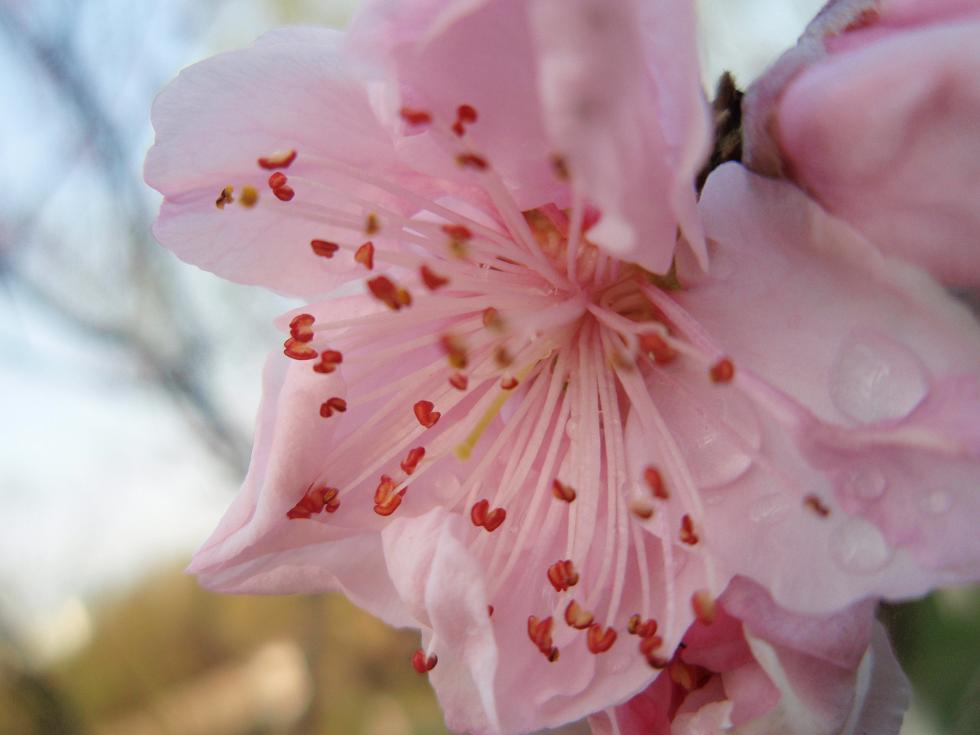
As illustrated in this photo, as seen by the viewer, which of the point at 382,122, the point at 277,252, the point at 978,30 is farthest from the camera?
the point at 277,252

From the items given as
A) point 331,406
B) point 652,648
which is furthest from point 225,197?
point 652,648

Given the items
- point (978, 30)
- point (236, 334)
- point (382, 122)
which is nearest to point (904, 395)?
point (978, 30)

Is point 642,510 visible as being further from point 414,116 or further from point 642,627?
point 414,116

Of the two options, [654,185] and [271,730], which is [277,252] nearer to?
[654,185]

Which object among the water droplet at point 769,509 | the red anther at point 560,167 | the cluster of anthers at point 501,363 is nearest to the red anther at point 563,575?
the cluster of anthers at point 501,363

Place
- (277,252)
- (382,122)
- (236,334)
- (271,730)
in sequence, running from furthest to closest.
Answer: (271,730) → (236,334) → (277,252) → (382,122)

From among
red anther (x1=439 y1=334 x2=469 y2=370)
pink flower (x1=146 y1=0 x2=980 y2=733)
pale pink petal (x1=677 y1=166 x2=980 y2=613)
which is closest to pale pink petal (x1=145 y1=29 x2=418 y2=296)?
pink flower (x1=146 y1=0 x2=980 y2=733)

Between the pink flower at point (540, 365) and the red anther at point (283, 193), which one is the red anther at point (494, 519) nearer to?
the pink flower at point (540, 365)
